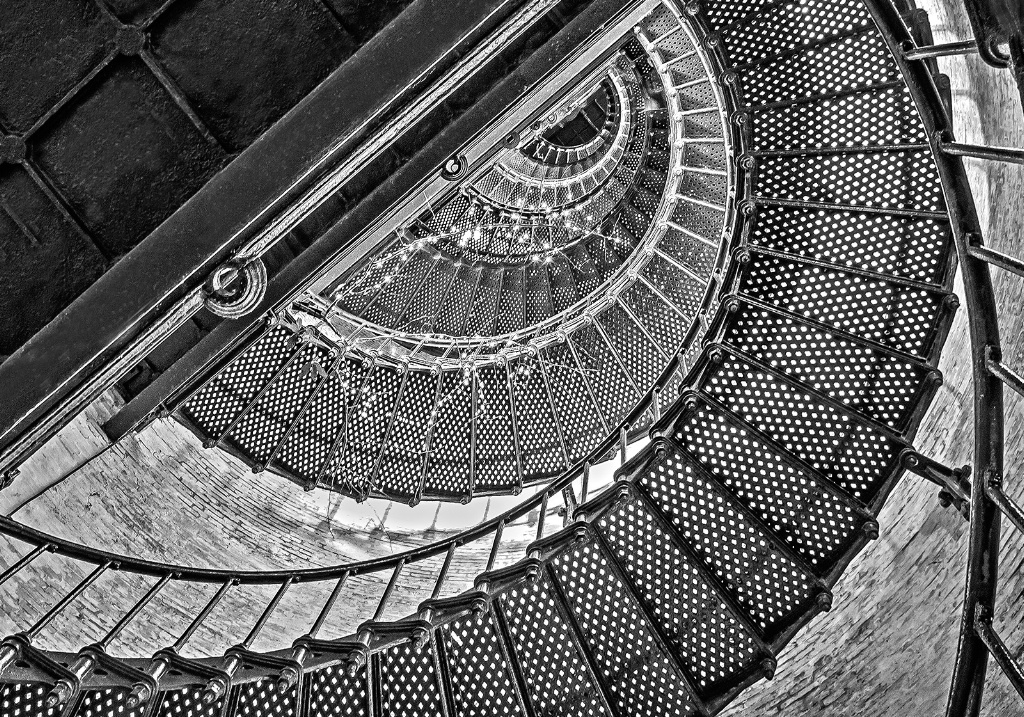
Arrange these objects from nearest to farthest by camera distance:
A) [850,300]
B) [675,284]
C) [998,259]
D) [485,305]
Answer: [998,259]
[850,300]
[675,284]
[485,305]

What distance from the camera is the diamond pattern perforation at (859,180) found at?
4645 millimetres

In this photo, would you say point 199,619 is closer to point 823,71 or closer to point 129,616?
point 129,616

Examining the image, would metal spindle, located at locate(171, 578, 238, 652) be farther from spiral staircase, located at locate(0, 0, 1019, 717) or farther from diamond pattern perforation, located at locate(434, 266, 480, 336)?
diamond pattern perforation, located at locate(434, 266, 480, 336)

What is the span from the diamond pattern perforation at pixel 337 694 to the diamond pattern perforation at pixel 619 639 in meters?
1.49

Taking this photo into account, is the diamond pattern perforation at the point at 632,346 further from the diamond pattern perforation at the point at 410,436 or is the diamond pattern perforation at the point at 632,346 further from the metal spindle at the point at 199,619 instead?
the metal spindle at the point at 199,619

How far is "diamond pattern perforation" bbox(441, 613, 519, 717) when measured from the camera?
440 centimetres

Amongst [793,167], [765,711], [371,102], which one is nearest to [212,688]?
[371,102]

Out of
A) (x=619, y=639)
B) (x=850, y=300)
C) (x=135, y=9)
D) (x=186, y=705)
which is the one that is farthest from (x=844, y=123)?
(x=186, y=705)

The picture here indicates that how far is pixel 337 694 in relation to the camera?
171 inches

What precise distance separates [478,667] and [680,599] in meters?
1.40

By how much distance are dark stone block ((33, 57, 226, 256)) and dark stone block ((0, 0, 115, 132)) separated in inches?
2.7

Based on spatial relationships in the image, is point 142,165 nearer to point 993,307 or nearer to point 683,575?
→ point 683,575

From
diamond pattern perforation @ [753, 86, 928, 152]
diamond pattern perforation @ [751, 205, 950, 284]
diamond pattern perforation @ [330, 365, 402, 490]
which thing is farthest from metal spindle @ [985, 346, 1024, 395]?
diamond pattern perforation @ [330, 365, 402, 490]

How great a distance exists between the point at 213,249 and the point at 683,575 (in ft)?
11.3
